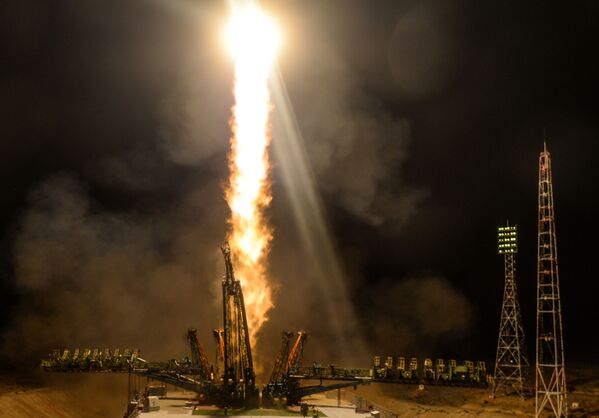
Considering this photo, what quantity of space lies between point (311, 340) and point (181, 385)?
3602cm

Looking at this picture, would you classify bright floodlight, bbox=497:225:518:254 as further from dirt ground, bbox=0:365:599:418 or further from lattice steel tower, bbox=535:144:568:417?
dirt ground, bbox=0:365:599:418

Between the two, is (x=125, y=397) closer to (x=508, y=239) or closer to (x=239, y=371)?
(x=239, y=371)

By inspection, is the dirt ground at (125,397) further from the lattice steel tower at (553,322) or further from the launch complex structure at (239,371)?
the launch complex structure at (239,371)

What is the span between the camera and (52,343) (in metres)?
87.6

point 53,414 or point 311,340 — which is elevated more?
point 311,340

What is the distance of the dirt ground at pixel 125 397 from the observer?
71.4m

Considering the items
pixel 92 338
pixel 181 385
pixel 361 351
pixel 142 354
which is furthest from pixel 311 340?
pixel 181 385

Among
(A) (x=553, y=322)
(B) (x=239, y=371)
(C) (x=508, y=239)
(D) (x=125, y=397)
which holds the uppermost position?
(C) (x=508, y=239)

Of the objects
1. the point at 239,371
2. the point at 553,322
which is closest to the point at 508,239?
the point at 553,322

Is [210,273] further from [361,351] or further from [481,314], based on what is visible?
[481,314]

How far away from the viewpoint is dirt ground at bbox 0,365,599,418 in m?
71.4

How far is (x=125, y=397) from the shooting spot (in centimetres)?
8050

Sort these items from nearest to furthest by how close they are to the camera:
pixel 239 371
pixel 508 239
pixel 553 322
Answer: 1. pixel 239 371
2. pixel 553 322
3. pixel 508 239

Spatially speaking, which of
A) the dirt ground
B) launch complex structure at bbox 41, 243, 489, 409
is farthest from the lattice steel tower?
launch complex structure at bbox 41, 243, 489, 409
